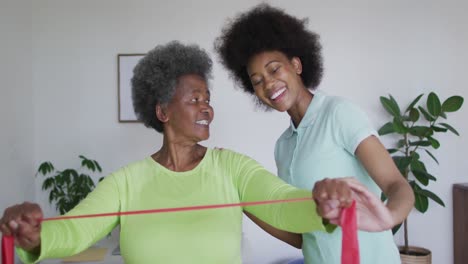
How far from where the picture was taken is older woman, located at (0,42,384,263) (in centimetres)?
102

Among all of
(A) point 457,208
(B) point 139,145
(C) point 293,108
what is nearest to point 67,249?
(C) point 293,108

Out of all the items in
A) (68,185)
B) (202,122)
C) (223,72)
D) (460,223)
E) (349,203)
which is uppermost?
(223,72)

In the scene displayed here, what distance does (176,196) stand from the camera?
1.22m

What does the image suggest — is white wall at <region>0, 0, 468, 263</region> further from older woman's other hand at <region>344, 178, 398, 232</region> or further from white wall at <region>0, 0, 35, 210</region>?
older woman's other hand at <region>344, 178, 398, 232</region>

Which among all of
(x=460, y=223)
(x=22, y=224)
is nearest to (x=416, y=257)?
(x=460, y=223)

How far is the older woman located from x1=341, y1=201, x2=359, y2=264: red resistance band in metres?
0.06

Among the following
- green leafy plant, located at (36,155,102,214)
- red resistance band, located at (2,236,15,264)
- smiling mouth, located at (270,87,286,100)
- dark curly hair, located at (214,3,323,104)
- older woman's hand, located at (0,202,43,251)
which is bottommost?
green leafy plant, located at (36,155,102,214)

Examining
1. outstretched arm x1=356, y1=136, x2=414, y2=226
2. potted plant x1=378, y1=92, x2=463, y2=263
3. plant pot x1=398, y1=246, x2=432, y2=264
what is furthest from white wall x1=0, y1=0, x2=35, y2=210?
plant pot x1=398, y1=246, x2=432, y2=264

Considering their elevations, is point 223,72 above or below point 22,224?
above

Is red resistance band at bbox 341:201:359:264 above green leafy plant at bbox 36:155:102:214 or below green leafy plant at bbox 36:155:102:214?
above

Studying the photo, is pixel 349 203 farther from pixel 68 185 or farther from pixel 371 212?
pixel 68 185

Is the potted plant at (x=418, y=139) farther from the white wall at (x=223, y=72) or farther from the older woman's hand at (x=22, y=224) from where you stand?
the older woman's hand at (x=22, y=224)

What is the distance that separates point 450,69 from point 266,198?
2.70 metres

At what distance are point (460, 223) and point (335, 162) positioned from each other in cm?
241
